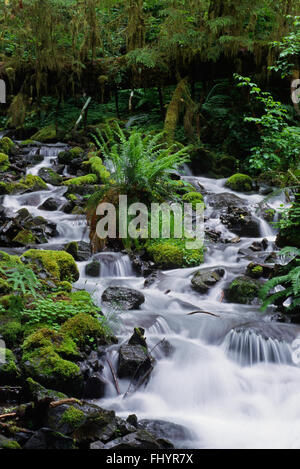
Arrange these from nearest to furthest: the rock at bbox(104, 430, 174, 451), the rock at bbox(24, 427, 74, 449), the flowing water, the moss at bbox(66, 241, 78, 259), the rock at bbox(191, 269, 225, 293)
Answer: the rock at bbox(24, 427, 74, 449) → the rock at bbox(104, 430, 174, 451) → the flowing water → the rock at bbox(191, 269, 225, 293) → the moss at bbox(66, 241, 78, 259)

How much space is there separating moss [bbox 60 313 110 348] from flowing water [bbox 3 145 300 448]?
0.20 meters

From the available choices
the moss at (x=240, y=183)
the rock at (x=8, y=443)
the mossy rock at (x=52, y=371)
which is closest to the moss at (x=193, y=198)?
the moss at (x=240, y=183)

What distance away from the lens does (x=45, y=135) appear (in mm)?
13664

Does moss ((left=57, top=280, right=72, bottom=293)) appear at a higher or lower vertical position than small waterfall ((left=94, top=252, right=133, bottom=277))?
higher

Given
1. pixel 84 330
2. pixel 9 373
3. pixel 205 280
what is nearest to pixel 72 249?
pixel 205 280

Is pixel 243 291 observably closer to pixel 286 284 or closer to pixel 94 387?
pixel 286 284

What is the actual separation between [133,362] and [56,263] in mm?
2097

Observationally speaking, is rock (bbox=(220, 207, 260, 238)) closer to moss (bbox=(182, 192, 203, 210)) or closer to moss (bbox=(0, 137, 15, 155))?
moss (bbox=(182, 192, 203, 210))

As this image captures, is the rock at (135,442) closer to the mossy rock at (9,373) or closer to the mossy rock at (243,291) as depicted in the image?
the mossy rock at (9,373)

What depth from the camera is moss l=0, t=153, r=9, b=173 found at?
10656 mm

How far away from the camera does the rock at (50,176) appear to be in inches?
400

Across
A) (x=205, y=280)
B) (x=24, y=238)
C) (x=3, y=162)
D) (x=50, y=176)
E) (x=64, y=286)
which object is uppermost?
(x=3, y=162)

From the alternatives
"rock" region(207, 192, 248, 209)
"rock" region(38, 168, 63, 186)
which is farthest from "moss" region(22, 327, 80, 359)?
"rock" region(38, 168, 63, 186)

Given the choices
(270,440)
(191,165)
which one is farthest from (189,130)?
(270,440)
